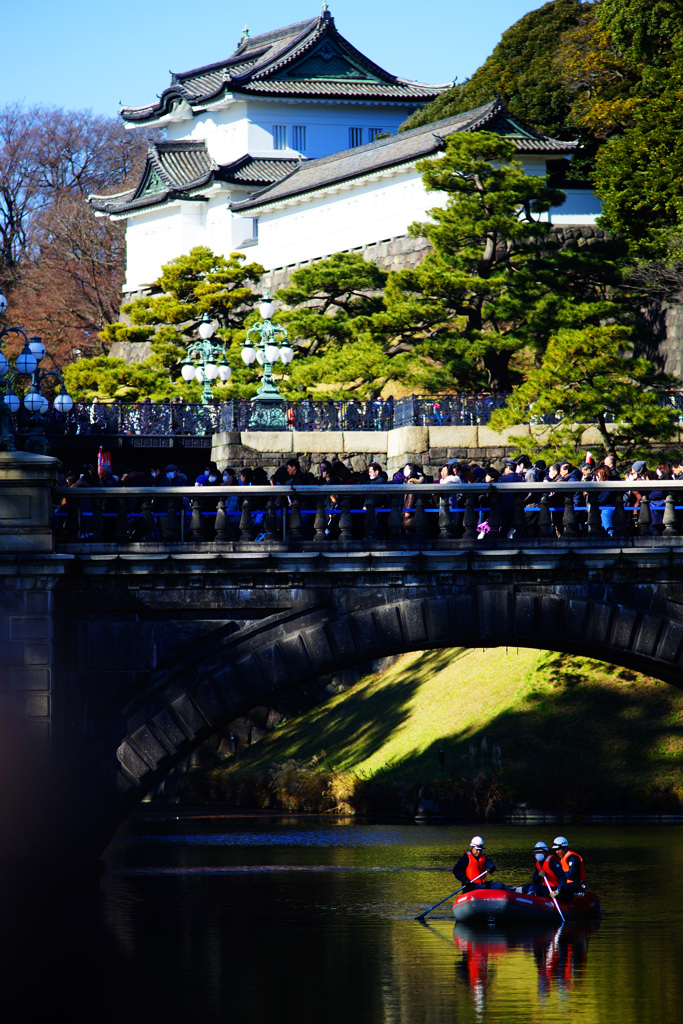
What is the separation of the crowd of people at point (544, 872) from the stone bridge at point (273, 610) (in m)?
3.22

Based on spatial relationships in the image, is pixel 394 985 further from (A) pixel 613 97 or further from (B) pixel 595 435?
(A) pixel 613 97

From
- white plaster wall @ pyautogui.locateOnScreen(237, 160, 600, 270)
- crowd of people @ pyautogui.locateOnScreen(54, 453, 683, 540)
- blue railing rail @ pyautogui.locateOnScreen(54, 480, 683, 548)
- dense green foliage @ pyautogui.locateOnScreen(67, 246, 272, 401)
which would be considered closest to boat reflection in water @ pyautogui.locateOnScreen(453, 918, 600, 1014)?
blue railing rail @ pyautogui.locateOnScreen(54, 480, 683, 548)

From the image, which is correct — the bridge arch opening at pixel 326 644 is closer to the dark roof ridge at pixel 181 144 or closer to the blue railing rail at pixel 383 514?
the blue railing rail at pixel 383 514

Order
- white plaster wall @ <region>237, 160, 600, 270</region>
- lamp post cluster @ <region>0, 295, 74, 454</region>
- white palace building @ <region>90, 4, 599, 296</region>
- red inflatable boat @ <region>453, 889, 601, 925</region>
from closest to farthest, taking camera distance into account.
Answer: red inflatable boat @ <region>453, 889, 601, 925</region>, lamp post cluster @ <region>0, 295, 74, 454</region>, white plaster wall @ <region>237, 160, 600, 270</region>, white palace building @ <region>90, 4, 599, 296</region>

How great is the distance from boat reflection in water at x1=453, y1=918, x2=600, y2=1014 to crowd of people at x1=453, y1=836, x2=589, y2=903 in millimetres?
547

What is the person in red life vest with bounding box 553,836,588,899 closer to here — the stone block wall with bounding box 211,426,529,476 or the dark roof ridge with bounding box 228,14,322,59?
the stone block wall with bounding box 211,426,529,476

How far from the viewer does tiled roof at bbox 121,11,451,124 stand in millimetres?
75562

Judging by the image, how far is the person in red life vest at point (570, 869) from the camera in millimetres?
22469

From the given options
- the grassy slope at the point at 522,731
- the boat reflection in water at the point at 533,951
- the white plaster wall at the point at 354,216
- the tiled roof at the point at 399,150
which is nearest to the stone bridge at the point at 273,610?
the boat reflection in water at the point at 533,951

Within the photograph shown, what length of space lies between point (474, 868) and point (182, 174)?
6017 centimetres

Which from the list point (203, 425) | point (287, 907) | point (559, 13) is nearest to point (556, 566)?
point (287, 907)

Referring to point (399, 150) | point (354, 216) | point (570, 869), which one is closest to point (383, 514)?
point (570, 869)

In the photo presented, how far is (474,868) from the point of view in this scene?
22.4 metres

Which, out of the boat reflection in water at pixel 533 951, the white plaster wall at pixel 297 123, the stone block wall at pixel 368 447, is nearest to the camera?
the boat reflection in water at pixel 533 951
